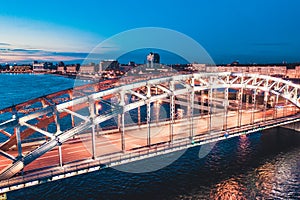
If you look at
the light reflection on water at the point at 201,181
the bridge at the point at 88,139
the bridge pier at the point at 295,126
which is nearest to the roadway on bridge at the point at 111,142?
the bridge at the point at 88,139

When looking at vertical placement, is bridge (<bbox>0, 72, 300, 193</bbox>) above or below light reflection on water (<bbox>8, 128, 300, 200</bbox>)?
above

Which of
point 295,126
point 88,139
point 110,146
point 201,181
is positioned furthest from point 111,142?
point 295,126

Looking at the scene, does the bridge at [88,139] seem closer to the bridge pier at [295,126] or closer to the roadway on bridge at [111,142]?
the roadway on bridge at [111,142]

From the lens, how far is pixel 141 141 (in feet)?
85.8

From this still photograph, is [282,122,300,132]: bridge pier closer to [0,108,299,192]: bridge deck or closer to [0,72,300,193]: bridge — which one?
[0,72,300,193]: bridge

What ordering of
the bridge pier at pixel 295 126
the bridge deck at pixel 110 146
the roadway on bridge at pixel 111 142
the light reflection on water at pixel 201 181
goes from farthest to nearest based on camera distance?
the bridge pier at pixel 295 126 → the light reflection on water at pixel 201 181 → the roadway on bridge at pixel 111 142 → the bridge deck at pixel 110 146

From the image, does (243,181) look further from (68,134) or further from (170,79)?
(68,134)

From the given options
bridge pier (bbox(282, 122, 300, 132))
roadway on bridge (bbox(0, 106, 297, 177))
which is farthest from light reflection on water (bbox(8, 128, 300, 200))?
bridge pier (bbox(282, 122, 300, 132))

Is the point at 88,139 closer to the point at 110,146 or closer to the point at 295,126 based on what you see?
the point at 110,146

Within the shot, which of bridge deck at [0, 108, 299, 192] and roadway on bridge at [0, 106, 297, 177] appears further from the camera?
roadway on bridge at [0, 106, 297, 177]

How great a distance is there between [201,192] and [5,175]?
1759cm

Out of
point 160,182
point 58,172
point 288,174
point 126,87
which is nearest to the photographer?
point 58,172

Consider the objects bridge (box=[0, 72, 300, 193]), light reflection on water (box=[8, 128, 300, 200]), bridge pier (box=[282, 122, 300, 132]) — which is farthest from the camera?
bridge pier (box=[282, 122, 300, 132])

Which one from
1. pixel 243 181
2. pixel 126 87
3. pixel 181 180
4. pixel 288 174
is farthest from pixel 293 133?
pixel 126 87
